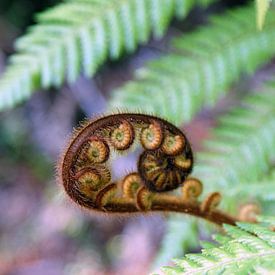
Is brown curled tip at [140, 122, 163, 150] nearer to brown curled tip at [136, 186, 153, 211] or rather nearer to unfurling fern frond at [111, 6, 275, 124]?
brown curled tip at [136, 186, 153, 211]

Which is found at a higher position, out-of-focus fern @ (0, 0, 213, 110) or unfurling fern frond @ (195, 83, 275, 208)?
out-of-focus fern @ (0, 0, 213, 110)

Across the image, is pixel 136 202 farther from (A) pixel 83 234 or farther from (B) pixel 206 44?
(A) pixel 83 234

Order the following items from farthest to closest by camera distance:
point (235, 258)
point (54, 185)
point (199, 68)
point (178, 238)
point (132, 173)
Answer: point (54, 185)
point (199, 68)
point (178, 238)
point (132, 173)
point (235, 258)

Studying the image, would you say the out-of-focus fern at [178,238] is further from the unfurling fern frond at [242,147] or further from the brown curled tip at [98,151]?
the brown curled tip at [98,151]

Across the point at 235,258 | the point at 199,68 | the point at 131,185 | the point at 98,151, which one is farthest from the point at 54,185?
the point at 235,258

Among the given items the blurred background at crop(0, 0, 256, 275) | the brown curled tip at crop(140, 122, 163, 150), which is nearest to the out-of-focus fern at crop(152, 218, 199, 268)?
the brown curled tip at crop(140, 122, 163, 150)

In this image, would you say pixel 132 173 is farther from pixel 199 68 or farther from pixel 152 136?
pixel 199 68
